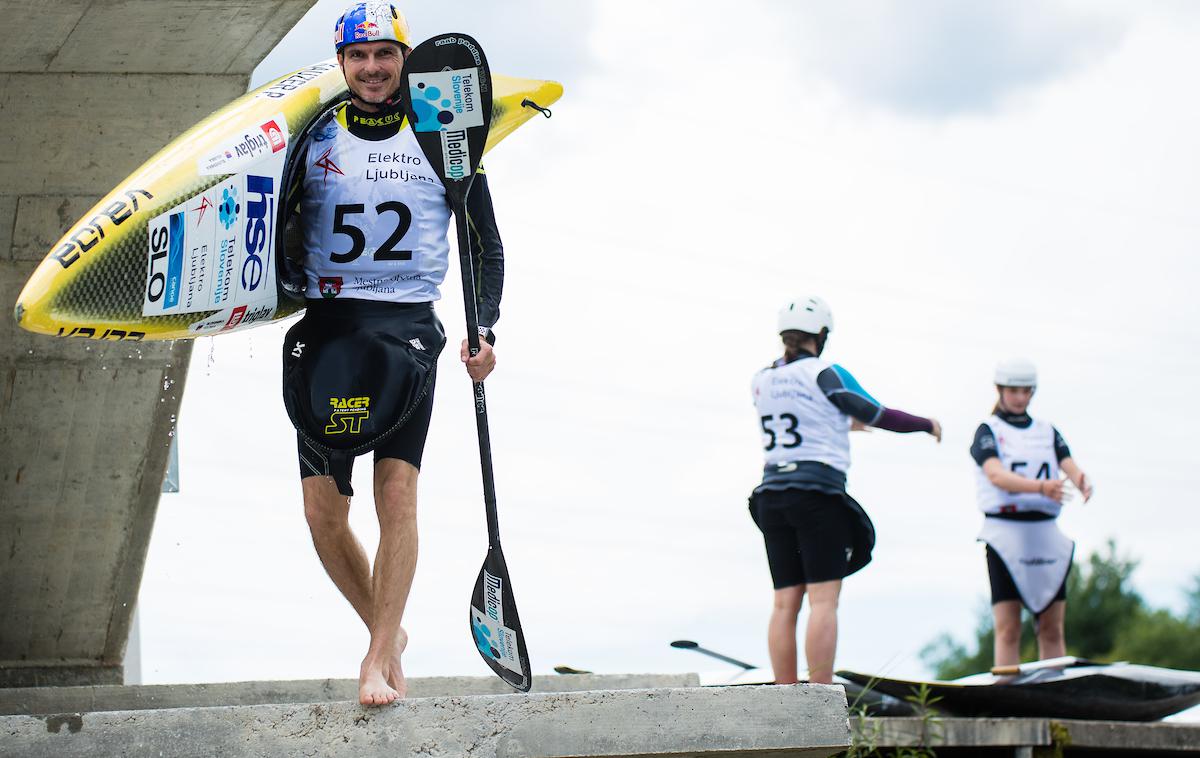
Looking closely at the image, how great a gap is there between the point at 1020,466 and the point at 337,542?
4536 mm

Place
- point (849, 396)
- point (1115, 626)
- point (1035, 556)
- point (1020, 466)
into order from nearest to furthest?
point (849, 396) → point (1035, 556) → point (1020, 466) → point (1115, 626)

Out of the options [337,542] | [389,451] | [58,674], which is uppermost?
[389,451]

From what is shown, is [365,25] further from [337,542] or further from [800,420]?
[800,420]

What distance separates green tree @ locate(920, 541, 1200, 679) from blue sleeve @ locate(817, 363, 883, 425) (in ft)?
130

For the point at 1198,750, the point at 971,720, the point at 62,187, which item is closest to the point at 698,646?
the point at 971,720

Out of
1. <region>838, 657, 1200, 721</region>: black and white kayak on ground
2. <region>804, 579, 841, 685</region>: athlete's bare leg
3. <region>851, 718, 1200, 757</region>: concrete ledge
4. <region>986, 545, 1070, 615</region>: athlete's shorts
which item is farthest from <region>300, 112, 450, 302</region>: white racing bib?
<region>986, 545, 1070, 615</region>: athlete's shorts

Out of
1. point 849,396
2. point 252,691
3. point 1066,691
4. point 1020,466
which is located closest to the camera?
point 849,396

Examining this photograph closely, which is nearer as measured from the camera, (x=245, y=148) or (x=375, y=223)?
(x=375, y=223)

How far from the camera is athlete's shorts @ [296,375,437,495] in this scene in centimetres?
496

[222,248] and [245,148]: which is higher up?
[245,148]

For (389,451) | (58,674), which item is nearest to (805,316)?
(389,451)

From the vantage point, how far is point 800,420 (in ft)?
23.4

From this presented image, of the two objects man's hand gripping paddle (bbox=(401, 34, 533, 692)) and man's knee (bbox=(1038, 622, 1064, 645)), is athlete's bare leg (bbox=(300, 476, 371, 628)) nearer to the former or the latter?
man's hand gripping paddle (bbox=(401, 34, 533, 692))

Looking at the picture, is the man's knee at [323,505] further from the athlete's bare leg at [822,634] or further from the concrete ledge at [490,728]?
the athlete's bare leg at [822,634]
